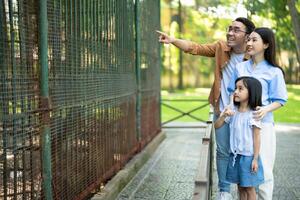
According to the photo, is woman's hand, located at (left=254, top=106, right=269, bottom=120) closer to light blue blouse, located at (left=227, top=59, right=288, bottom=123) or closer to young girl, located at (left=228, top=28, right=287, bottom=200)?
young girl, located at (left=228, top=28, right=287, bottom=200)

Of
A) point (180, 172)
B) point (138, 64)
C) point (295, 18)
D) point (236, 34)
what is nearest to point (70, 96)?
point (236, 34)

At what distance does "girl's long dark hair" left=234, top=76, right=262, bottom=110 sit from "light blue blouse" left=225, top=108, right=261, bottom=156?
8 cm

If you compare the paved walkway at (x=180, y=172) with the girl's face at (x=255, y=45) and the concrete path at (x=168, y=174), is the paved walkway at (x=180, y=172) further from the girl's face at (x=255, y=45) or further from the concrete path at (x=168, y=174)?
the girl's face at (x=255, y=45)

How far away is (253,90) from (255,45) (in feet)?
1.38

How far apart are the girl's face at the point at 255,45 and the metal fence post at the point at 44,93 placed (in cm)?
176

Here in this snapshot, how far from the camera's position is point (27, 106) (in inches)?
174

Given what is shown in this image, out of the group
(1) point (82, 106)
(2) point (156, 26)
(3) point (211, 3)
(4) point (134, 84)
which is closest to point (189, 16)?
(3) point (211, 3)

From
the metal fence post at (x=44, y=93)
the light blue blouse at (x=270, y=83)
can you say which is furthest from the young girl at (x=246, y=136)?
the metal fence post at (x=44, y=93)

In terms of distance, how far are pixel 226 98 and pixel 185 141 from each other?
7.45 metres

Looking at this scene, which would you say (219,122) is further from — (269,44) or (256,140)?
(269,44)

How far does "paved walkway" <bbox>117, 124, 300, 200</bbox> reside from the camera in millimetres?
7289

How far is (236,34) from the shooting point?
5246mm

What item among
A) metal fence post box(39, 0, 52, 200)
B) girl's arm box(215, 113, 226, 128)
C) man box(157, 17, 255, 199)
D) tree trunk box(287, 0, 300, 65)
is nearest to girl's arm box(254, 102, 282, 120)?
girl's arm box(215, 113, 226, 128)

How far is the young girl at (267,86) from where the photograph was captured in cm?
458
